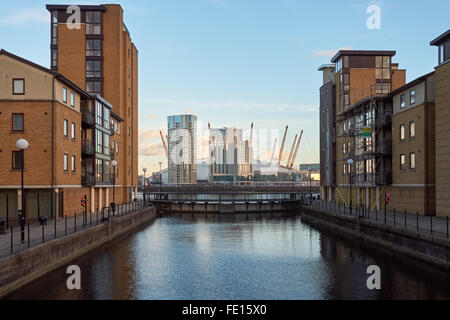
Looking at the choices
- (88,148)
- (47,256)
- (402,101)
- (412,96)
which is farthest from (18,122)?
(402,101)

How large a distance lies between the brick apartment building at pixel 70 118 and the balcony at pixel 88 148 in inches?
4.1

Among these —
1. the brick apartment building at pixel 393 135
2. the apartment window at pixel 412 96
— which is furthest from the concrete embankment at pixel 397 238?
the apartment window at pixel 412 96

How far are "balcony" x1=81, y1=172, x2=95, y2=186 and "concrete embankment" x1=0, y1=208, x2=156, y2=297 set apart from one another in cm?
702

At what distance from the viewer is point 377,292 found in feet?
61.2

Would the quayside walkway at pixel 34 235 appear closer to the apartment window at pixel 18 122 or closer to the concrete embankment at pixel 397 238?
the apartment window at pixel 18 122

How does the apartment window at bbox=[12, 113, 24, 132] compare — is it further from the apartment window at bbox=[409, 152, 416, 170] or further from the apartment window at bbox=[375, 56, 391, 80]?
the apartment window at bbox=[375, 56, 391, 80]

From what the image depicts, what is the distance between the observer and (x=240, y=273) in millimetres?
23062

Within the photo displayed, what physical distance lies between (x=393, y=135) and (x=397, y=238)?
57.0 ft

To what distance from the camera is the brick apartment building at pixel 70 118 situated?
34.3 metres

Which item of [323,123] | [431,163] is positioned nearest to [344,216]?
[431,163]

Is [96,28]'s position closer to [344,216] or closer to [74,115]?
[74,115]

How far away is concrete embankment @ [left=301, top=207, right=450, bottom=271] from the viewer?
22656 millimetres

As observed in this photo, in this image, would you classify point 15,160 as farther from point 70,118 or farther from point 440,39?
point 440,39
